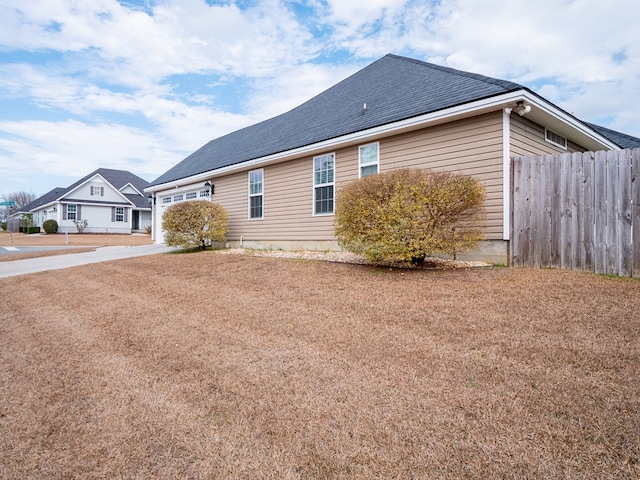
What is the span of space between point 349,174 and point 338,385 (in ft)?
26.1

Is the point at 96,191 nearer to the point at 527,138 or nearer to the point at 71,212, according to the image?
the point at 71,212

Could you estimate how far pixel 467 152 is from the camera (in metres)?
7.77

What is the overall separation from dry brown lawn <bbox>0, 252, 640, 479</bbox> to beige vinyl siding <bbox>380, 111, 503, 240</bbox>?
2221 mm

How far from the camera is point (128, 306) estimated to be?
217 inches

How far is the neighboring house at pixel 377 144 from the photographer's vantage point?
7309mm

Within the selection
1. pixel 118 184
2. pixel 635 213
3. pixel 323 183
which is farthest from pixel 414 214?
pixel 118 184

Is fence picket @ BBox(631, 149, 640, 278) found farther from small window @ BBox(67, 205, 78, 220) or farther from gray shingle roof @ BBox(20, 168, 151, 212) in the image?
small window @ BBox(67, 205, 78, 220)

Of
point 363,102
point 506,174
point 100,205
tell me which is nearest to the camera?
point 506,174

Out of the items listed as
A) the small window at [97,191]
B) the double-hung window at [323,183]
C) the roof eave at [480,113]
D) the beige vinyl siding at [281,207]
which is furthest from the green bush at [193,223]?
the small window at [97,191]

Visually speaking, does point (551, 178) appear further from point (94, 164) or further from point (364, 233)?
point (94, 164)

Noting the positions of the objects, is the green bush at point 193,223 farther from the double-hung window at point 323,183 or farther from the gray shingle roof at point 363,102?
the double-hung window at point 323,183

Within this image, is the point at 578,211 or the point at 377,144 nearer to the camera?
the point at 578,211

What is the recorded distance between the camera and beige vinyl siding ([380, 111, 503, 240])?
726 cm

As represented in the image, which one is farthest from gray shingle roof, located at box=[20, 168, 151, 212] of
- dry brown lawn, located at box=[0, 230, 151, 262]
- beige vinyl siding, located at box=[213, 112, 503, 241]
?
beige vinyl siding, located at box=[213, 112, 503, 241]
